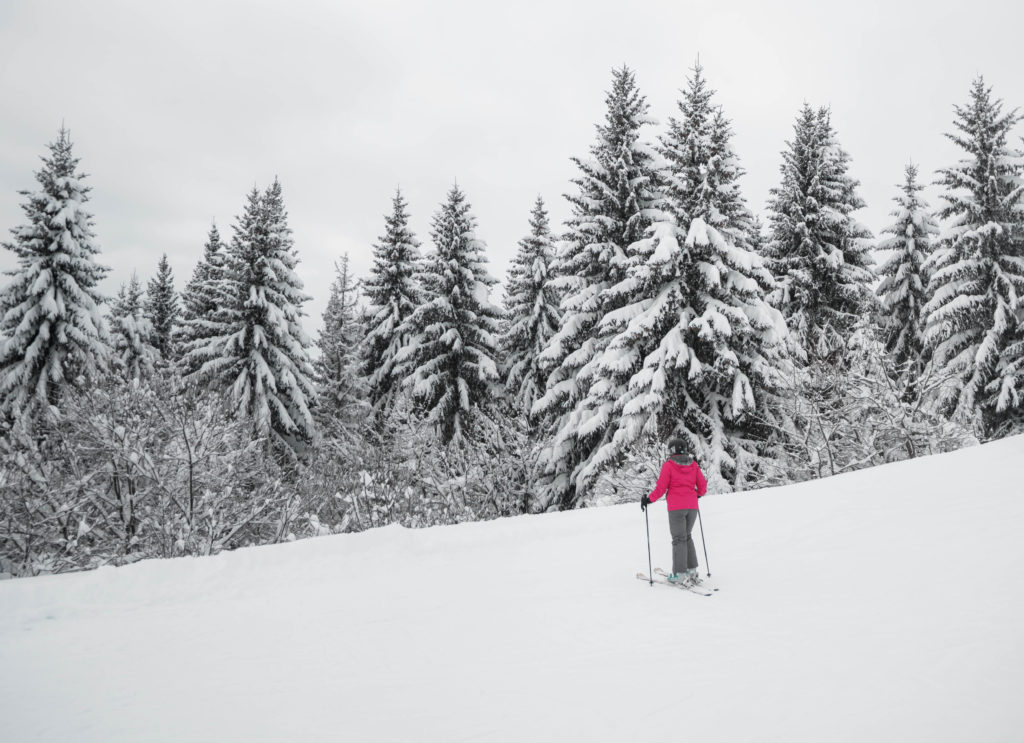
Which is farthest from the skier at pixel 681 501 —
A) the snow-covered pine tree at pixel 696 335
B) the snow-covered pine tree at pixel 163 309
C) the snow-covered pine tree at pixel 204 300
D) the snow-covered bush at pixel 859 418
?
the snow-covered pine tree at pixel 163 309

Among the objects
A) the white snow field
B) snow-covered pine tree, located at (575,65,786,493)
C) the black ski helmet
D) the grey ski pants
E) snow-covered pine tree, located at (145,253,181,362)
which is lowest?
the white snow field

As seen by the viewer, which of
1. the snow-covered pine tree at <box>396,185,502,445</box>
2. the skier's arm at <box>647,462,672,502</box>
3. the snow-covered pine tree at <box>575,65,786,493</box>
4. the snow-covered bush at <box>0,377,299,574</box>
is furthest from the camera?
the snow-covered pine tree at <box>396,185,502,445</box>

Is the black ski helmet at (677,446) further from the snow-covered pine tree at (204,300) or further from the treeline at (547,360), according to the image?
the snow-covered pine tree at (204,300)

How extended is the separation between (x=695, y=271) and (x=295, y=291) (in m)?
14.7

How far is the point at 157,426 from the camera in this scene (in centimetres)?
1152

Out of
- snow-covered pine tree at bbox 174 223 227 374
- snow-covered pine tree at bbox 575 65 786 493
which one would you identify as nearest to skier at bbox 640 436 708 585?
snow-covered pine tree at bbox 575 65 786 493

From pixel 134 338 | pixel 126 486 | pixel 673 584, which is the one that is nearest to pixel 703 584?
pixel 673 584

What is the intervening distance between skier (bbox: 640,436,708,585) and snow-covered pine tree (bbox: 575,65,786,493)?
7.45m

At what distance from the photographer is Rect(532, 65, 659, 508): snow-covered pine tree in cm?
1758

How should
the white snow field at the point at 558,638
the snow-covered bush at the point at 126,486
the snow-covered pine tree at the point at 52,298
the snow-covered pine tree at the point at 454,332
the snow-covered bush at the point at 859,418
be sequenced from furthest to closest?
the snow-covered pine tree at the point at 454,332
the snow-covered pine tree at the point at 52,298
the snow-covered bush at the point at 859,418
the snow-covered bush at the point at 126,486
the white snow field at the point at 558,638

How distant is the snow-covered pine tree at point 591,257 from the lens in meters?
17.6

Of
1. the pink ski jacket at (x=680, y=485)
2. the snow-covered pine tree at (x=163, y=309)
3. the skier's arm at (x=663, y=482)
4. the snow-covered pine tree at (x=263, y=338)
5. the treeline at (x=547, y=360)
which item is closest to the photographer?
the pink ski jacket at (x=680, y=485)

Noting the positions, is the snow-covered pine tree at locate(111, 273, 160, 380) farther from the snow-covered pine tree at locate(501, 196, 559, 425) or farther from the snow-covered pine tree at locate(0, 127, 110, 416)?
the snow-covered pine tree at locate(501, 196, 559, 425)

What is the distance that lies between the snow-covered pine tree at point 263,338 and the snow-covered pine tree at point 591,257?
30.5 feet
